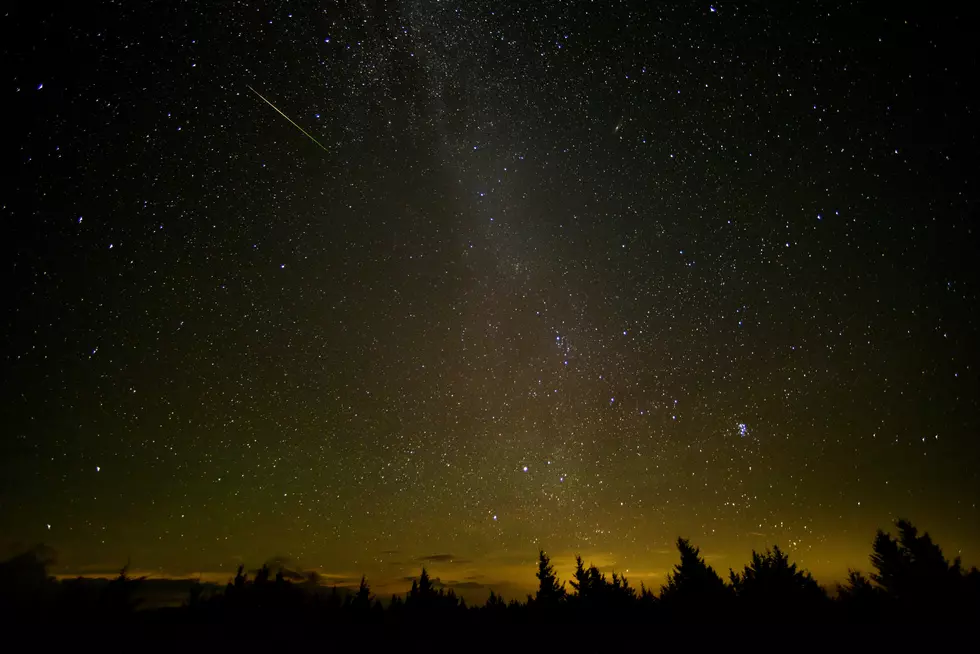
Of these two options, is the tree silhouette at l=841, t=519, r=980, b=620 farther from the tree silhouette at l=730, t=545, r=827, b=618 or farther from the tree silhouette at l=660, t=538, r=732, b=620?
the tree silhouette at l=660, t=538, r=732, b=620

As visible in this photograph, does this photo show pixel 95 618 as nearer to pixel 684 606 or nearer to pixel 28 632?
pixel 28 632

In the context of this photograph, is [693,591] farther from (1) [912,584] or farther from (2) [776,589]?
(1) [912,584]

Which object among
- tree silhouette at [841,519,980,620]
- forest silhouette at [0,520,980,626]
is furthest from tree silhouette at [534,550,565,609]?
tree silhouette at [841,519,980,620]

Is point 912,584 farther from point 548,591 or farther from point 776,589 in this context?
point 548,591

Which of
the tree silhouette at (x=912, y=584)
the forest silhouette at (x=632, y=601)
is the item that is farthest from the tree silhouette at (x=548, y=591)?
the tree silhouette at (x=912, y=584)

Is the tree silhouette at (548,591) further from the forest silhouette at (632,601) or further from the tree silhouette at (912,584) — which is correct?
the tree silhouette at (912,584)

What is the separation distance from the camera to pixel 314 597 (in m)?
37.2

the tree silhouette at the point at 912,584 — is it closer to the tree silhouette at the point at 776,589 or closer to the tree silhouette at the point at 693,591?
the tree silhouette at the point at 776,589

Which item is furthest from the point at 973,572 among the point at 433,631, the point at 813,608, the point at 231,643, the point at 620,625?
the point at 231,643

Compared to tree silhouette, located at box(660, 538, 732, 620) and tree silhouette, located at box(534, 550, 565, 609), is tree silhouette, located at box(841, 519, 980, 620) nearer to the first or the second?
tree silhouette, located at box(660, 538, 732, 620)

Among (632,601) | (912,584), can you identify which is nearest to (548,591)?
(632,601)

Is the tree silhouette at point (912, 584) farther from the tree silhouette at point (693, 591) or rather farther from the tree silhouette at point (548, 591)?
the tree silhouette at point (548, 591)

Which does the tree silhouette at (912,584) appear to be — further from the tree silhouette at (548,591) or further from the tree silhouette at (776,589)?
the tree silhouette at (548,591)

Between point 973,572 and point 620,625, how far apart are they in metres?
20.5
